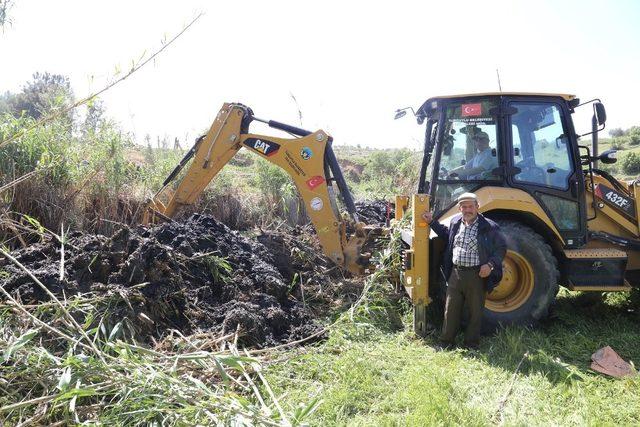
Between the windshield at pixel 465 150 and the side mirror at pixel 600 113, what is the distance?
3.01 feet

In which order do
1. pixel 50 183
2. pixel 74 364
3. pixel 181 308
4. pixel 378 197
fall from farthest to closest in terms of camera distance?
pixel 378 197, pixel 50 183, pixel 181 308, pixel 74 364

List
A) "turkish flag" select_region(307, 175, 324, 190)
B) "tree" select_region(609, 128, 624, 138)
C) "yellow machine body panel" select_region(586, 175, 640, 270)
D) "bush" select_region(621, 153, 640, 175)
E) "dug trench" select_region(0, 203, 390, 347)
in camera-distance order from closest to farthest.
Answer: "dug trench" select_region(0, 203, 390, 347) → "yellow machine body panel" select_region(586, 175, 640, 270) → "turkish flag" select_region(307, 175, 324, 190) → "bush" select_region(621, 153, 640, 175) → "tree" select_region(609, 128, 624, 138)

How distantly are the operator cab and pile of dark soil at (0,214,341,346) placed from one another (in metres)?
2.23

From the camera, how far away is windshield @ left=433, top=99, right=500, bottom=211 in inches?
185

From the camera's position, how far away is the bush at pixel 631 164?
62.7ft

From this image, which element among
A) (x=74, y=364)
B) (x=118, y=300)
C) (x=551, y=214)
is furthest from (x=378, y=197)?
(x=74, y=364)

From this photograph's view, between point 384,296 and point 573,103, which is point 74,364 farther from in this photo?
point 573,103

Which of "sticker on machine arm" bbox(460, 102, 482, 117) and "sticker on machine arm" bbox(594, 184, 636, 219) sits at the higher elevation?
"sticker on machine arm" bbox(460, 102, 482, 117)

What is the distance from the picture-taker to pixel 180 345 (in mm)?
3551

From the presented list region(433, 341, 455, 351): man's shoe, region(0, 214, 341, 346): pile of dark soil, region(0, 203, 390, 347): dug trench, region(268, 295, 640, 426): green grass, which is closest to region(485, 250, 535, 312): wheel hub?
region(268, 295, 640, 426): green grass

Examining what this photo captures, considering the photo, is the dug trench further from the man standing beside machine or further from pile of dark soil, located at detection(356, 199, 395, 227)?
pile of dark soil, located at detection(356, 199, 395, 227)

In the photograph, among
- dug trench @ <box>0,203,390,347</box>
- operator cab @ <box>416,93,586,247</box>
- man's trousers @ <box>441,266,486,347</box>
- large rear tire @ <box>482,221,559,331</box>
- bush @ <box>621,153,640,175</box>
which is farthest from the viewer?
bush @ <box>621,153,640,175</box>

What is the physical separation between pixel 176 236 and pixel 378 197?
6.58m

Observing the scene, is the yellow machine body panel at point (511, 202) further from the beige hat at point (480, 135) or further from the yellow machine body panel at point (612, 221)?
the yellow machine body panel at point (612, 221)
